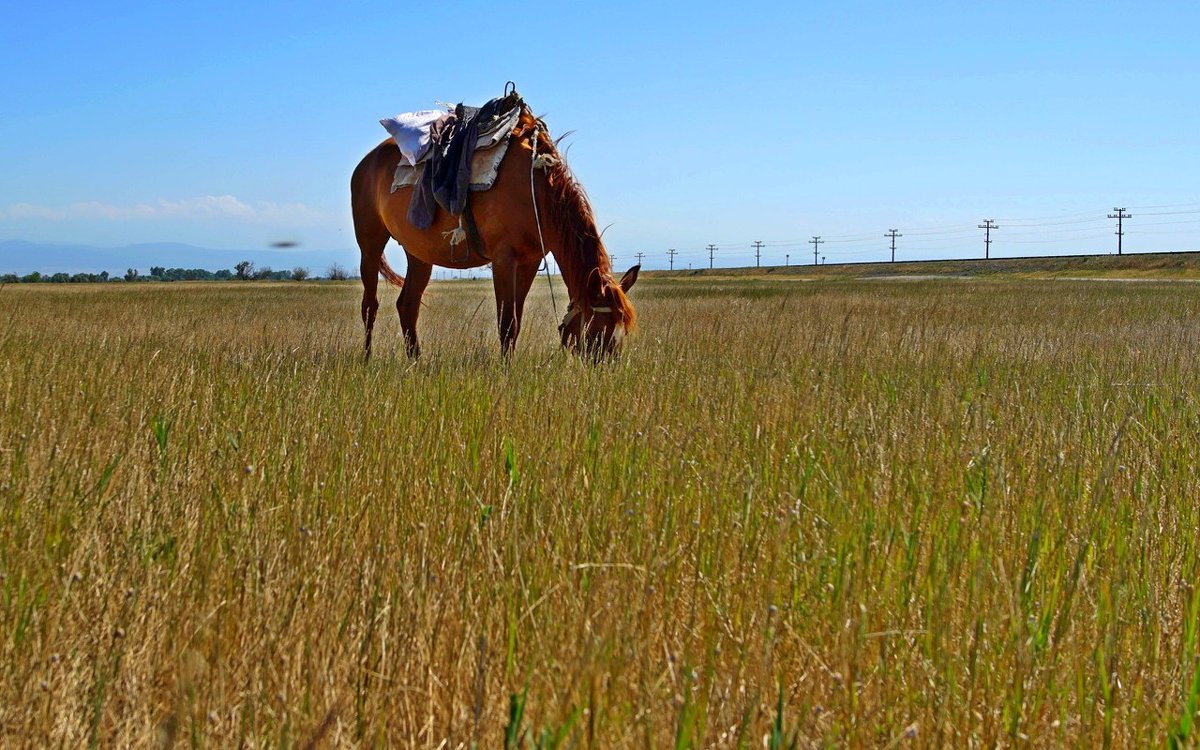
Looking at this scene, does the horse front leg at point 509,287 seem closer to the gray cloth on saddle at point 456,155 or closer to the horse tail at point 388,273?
the gray cloth on saddle at point 456,155

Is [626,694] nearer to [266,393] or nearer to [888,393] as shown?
[266,393]

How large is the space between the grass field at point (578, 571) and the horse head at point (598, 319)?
3.89ft

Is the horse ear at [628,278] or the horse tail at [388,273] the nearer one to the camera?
the horse ear at [628,278]

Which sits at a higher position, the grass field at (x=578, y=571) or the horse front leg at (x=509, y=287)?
the horse front leg at (x=509, y=287)

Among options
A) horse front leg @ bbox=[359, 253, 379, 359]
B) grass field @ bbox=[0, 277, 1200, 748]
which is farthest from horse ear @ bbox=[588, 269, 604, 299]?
horse front leg @ bbox=[359, 253, 379, 359]

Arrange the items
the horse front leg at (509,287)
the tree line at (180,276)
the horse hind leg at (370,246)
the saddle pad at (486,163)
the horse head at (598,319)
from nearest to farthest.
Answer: the horse head at (598,319), the horse front leg at (509,287), the saddle pad at (486,163), the horse hind leg at (370,246), the tree line at (180,276)

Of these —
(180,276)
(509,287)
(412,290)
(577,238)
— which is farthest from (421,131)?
(180,276)

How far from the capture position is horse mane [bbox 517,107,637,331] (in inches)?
251

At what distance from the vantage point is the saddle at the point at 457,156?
7.56 meters

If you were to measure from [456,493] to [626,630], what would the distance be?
139cm

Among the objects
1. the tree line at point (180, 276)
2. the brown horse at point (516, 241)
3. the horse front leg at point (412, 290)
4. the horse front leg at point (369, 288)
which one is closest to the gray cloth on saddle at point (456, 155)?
the brown horse at point (516, 241)

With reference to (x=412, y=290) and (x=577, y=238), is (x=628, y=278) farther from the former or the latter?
(x=412, y=290)

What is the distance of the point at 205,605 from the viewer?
2.14 meters

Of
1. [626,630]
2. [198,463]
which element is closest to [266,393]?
[198,463]
